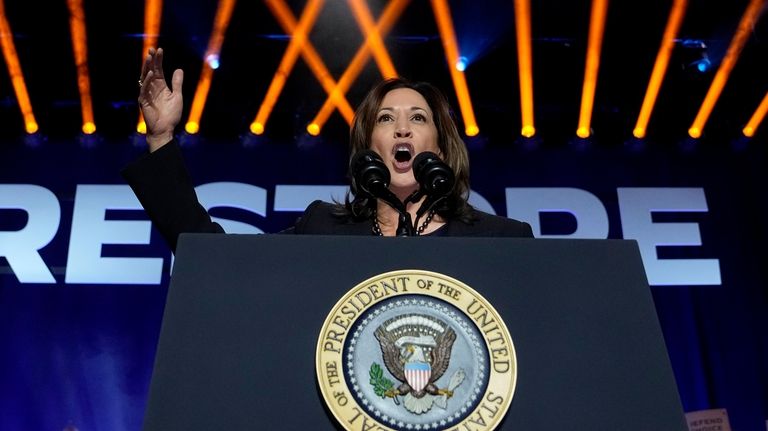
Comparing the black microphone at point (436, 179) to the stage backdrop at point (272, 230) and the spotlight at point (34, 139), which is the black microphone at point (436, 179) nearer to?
the stage backdrop at point (272, 230)

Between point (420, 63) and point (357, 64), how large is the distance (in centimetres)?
45

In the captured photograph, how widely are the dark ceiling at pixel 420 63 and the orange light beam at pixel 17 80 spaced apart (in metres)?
0.05

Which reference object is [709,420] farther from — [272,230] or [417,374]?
[417,374]

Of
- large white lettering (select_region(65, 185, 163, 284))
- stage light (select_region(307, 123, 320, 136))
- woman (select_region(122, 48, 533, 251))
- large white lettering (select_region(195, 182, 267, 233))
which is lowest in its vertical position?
woman (select_region(122, 48, 533, 251))

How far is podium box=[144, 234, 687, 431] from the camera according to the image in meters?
0.75

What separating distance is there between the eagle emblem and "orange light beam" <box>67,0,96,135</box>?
4259mm

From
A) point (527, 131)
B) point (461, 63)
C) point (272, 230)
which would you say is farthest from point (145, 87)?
point (527, 131)

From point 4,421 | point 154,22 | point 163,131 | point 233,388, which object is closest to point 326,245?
point 233,388

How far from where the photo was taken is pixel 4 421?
382 cm

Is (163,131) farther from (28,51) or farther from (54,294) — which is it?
(28,51)

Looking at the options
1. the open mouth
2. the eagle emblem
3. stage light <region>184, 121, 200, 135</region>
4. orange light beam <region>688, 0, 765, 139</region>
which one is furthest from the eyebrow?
orange light beam <region>688, 0, 765, 139</region>

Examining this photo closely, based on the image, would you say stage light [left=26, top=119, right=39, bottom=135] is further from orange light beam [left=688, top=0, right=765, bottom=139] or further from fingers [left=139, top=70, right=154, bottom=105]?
orange light beam [left=688, top=0, right=765, bottom=139]

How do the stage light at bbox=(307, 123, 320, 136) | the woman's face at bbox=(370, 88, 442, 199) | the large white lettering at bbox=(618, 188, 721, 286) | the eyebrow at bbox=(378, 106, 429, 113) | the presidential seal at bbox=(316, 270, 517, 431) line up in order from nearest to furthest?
1. the presidential seal at bbox=(316, 270, 517, 431)
2. the woman's face at bbox=(370, 88, 442, 199)
3. the eyebrow at bbox=(378, 106, 429, 113)
4. the large white lettering at bbox=(618, 188, 721, 286)
5. the stage light at bbox=(307, 123, 320, 136)

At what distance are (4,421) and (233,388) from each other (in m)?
3.73
